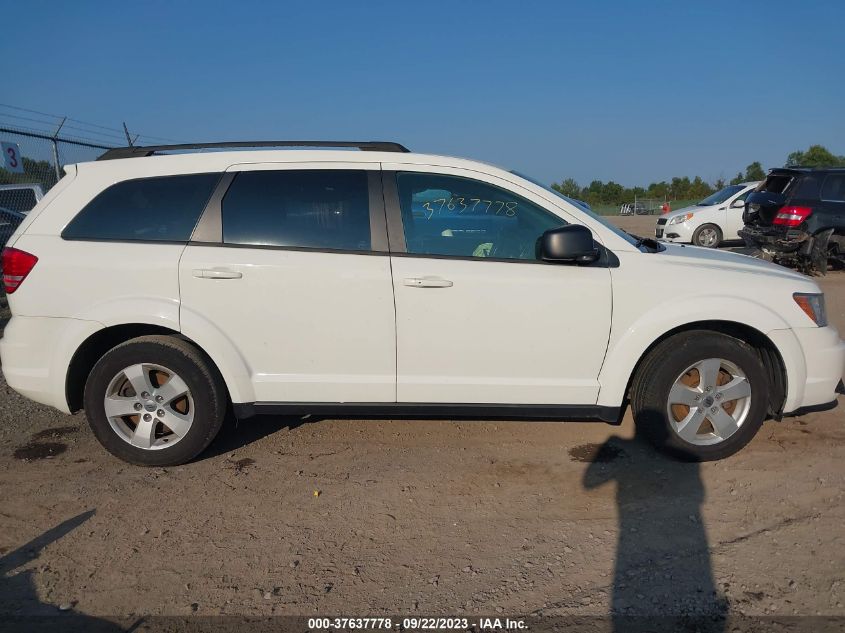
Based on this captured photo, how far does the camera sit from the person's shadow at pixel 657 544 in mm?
2414

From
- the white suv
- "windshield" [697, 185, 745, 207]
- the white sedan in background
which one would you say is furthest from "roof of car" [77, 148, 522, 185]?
"windshield" [697, 185, 745, 207]

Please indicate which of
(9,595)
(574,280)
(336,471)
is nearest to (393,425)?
(336,471)

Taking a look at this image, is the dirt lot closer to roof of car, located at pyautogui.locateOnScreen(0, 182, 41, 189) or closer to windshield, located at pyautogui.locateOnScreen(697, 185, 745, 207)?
roof of car, located at pyautogui.locateOnScreen(0, 182, 41, 189)

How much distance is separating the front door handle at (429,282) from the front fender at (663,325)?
1011 millimetres

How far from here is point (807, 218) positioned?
986 cm

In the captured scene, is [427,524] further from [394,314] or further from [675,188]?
[675,188]

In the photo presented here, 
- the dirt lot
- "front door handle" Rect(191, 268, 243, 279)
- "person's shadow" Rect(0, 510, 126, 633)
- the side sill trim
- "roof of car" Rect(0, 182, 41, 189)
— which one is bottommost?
"person's shadow" Rect(0, 510, 126, 633)

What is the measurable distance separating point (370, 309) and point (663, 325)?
1710 millimetres

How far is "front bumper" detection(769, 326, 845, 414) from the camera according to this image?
3574mm

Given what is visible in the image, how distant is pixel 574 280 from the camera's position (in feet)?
11.4

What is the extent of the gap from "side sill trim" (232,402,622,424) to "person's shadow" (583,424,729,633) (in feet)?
1.15

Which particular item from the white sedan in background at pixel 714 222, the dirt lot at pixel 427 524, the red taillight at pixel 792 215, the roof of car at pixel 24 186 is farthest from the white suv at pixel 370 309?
the white sedan in background at pixel 714 222

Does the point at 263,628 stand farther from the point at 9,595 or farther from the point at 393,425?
the point at 393,425

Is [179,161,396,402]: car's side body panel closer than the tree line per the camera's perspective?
Yes
